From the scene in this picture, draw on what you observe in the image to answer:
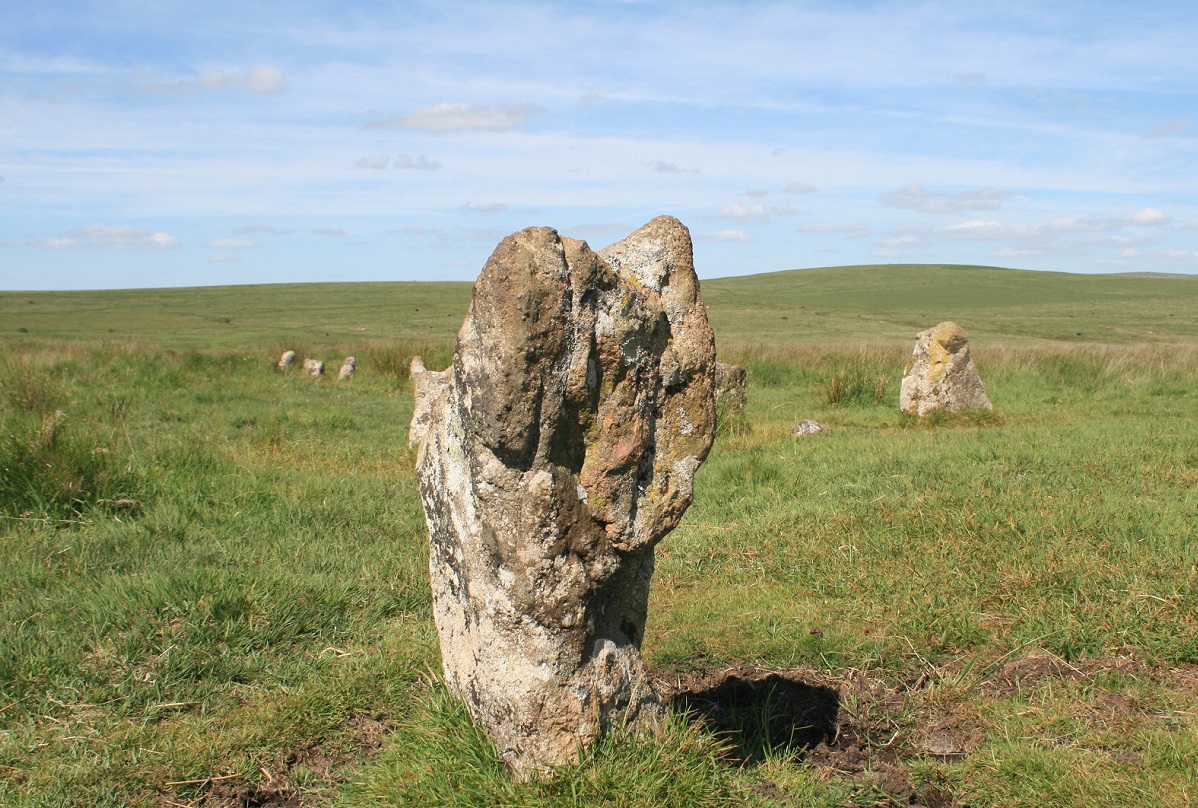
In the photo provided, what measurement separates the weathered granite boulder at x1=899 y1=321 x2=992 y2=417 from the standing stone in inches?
397

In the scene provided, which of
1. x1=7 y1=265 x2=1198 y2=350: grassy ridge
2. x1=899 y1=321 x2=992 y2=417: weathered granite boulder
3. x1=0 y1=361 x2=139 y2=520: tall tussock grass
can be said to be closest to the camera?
x1=0 y1=361 x2=139 y2=520: tall tussock grass

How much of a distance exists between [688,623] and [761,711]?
1024 mm

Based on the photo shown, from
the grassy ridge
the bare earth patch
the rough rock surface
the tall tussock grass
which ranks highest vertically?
the grassy ridge

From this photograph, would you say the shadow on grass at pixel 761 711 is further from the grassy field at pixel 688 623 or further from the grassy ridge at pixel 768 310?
the grassy ridge at pixel 768 310

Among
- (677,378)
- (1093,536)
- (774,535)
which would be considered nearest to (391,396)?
(774,535)

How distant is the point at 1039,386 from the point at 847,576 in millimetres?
11482

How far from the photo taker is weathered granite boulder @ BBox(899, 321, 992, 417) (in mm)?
12586

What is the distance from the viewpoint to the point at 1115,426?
10.7m

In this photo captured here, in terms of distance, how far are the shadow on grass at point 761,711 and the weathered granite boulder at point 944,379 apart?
8.98 m

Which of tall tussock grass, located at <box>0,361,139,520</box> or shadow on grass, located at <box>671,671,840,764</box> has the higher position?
tall tussock grass, located at <box>0,361,139,520</box>

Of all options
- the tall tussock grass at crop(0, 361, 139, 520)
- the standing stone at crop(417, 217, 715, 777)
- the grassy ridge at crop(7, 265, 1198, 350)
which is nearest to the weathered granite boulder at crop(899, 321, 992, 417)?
the tall tussock grass at crop(0, 361, 139, 520)

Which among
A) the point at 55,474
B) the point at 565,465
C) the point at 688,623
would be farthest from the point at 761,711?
the point at 55,474

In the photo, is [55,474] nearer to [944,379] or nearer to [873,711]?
[873,711]

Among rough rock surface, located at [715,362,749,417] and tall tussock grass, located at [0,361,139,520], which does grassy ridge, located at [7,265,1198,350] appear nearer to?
rough rock surface, located at [715,362,749,417]
